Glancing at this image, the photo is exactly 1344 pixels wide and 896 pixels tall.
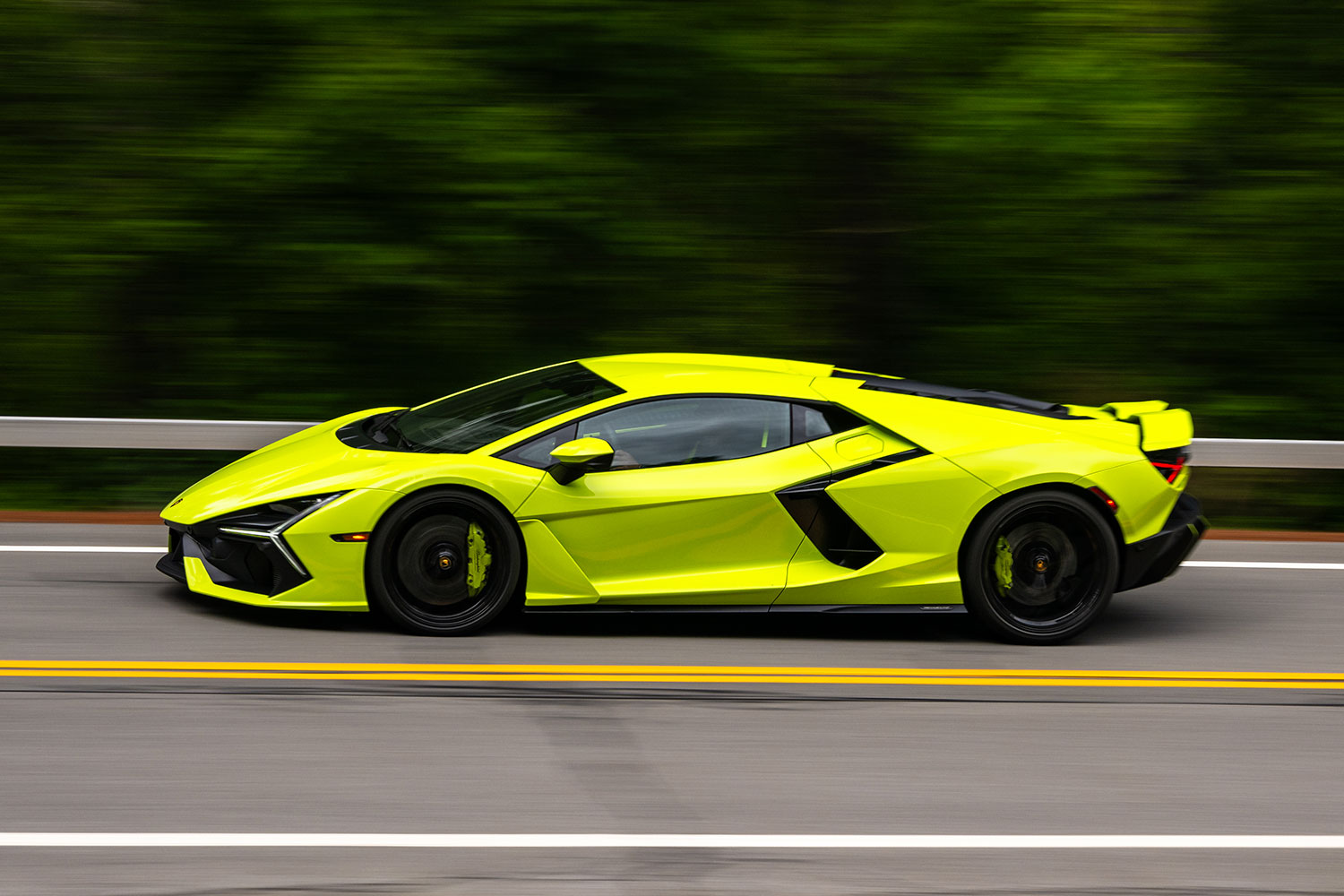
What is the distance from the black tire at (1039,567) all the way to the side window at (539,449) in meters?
1.83

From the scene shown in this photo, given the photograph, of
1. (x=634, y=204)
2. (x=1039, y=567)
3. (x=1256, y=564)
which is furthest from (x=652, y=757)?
(x=634, y=204)

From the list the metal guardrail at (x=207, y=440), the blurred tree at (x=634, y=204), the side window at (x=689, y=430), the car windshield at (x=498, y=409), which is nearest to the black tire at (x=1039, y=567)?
the side window at (x=689, y=430)

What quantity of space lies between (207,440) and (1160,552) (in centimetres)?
591

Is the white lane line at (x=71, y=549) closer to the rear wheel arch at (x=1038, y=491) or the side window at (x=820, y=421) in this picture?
the side window at (x=820, y=421)

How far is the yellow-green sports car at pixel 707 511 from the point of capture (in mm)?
6117

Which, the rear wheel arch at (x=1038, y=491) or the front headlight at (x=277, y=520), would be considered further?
the rear wheel arch at (x=1038, y=491)

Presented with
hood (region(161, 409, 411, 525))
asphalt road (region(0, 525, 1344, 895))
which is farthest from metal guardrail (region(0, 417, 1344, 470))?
hood (region(161, 409, 411, 525))

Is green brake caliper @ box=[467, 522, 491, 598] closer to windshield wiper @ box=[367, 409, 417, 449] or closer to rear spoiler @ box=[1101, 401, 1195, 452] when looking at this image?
windshield wiper @ box=[367, 409, 417, 449]

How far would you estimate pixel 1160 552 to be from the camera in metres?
6.48

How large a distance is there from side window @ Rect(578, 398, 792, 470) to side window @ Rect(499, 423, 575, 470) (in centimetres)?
7

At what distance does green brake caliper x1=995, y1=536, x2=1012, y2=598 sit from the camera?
641cm

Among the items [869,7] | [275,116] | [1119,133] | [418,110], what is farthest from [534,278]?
[1119,133]

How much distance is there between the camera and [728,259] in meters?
11.9

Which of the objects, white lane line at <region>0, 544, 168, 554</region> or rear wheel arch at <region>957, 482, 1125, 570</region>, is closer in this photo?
rear wheel arch at <region>957, 482, 1125, 570</region>
